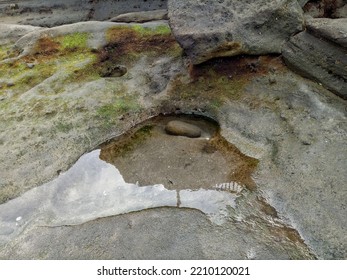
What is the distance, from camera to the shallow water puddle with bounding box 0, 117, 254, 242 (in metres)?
4.16

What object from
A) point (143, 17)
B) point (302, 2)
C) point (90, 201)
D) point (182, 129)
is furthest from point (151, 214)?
point (143, 17)

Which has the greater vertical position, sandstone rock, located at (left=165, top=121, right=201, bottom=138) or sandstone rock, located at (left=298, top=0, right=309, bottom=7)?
sandstone rock, located at (left=298, top=0, right=309, bottom=7)

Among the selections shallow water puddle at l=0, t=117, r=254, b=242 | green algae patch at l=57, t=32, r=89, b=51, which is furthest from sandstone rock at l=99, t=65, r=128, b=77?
shallow water puddle at l=0, t=117, r=254, b=242

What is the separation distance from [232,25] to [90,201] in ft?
10.3

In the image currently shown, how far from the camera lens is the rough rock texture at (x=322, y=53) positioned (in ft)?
17.2

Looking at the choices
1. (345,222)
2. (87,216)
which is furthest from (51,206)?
(345,222)

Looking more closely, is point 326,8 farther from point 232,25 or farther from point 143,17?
point 143,17

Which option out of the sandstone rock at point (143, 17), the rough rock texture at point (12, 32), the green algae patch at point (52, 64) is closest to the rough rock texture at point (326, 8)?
the sandstone rock at point (143, 17)

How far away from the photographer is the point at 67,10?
978 centimetres

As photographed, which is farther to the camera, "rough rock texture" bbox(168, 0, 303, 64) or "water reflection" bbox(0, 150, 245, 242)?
"rough rock texture" bbox(168, 0, 303, 64)

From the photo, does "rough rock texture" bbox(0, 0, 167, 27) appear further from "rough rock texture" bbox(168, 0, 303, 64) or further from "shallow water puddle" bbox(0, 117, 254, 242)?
"shallow water puddle" bbox(0, 117, 254, 242)

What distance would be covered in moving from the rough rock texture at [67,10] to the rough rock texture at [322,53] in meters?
4.34

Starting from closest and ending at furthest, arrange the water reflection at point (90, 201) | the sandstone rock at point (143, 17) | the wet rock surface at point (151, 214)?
the wet rock surface at point (151, 214)
the water reflection at point (90, 201)
the sandstone rock at point (143, 17)

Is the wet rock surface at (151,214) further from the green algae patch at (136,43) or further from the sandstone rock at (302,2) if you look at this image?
the sandstone rock at (302,2)
